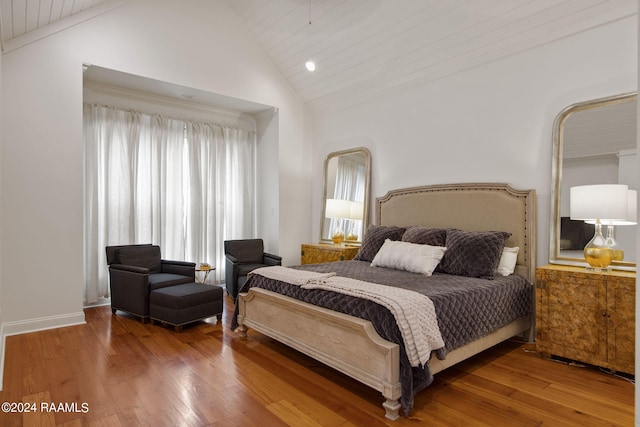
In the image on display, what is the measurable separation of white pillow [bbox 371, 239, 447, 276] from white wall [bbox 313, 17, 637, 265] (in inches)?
38.6

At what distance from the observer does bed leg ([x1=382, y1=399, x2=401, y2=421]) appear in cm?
205

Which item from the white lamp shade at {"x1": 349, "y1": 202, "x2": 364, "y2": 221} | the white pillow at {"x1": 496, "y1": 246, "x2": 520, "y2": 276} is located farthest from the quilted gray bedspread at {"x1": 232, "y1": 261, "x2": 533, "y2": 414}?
the white lamp shade at {"x1": 349, "y1": 202, "x2": 364, "y2": 221}

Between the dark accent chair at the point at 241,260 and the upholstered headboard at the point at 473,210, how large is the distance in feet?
5.75

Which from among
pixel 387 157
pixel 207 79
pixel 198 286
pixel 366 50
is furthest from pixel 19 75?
pixel 387 157

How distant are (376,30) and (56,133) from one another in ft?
11.5

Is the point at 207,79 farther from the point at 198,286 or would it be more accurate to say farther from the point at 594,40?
the point at 594,40

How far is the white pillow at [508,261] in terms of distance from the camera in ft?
10.8

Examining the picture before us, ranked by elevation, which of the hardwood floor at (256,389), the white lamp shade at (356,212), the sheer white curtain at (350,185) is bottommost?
the hardwood floor at (256,389)

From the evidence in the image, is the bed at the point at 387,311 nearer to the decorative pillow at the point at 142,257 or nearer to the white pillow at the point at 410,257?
the white pillow at the point at 410,257

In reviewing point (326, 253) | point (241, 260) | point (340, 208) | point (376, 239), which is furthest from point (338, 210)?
point (241, 260)

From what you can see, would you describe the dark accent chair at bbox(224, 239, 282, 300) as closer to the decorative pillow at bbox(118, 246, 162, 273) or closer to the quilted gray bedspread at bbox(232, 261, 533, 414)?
the decorative pillow at bbox(118, 246, 162, 273)

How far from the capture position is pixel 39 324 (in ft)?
11.7

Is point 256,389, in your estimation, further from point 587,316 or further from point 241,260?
point 241,260

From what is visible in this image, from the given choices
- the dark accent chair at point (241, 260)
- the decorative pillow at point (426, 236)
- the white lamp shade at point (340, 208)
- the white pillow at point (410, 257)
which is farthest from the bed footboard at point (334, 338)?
the white lamp shade at point (340, 208)
